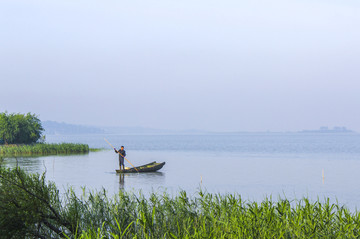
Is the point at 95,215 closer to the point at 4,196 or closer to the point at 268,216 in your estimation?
the point at 4,196

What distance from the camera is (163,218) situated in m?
12.6

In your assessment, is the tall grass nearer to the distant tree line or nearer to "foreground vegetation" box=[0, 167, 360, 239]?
"foreground vegetation" box=[0, 167, 360, 239]

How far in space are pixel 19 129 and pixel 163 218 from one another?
2688 inches

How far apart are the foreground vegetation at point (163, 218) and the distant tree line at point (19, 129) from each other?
6578 centimetres

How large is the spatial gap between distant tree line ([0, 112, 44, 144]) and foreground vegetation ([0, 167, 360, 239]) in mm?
65776

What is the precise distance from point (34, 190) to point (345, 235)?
305 inches

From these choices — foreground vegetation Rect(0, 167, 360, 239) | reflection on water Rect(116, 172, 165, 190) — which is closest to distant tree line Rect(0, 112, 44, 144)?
reflection on water Rect(116, 172, 165, 190)

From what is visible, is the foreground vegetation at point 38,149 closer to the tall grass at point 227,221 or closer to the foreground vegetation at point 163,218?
the foreground vegetation at point 163,218

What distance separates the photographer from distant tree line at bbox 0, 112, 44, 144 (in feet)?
248

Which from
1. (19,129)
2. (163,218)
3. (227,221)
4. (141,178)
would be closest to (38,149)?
(19,129)

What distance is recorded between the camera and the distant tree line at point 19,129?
2972 inches

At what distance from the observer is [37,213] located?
476 inches

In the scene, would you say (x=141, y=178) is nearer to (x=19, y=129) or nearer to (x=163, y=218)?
(x=163, y=218)

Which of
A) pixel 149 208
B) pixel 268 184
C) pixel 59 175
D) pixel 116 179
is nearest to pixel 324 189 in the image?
pixel 268 184
